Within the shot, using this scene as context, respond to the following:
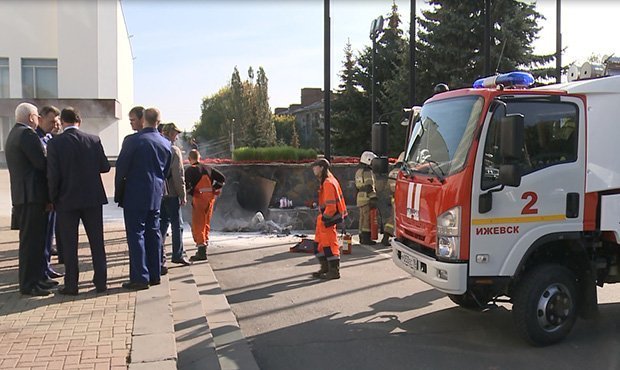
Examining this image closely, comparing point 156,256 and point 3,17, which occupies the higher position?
point 3,17

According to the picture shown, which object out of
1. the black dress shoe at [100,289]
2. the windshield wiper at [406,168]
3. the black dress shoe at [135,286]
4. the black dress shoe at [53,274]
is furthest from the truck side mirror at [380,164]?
the black dress shoe at [53,274]

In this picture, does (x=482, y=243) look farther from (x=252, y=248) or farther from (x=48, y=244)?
(x=252, y=248)

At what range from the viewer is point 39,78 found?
96.6ft

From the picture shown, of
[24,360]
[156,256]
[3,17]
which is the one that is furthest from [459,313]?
[3,17]

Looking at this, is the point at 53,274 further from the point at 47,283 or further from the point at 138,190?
the point at 138,190

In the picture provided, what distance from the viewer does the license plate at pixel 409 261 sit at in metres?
5.75

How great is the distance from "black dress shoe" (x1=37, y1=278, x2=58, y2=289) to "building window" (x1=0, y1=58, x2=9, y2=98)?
26.6 meters

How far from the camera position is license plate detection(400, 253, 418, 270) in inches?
226

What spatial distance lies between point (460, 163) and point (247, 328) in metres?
2.92

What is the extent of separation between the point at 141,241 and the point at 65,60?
25.8 metres

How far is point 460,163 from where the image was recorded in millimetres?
5309

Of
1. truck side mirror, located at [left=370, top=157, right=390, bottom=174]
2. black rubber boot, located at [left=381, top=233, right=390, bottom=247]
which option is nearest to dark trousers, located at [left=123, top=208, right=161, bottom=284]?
truck side mirror, located at [left=370, top=157, right=390, bottom=174]

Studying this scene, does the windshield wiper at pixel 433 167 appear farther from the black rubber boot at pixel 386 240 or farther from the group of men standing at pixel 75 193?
the black rubber boot at pixel 386 240

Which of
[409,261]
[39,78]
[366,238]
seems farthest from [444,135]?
[39,78]
